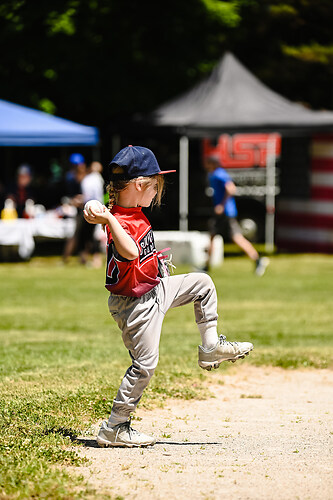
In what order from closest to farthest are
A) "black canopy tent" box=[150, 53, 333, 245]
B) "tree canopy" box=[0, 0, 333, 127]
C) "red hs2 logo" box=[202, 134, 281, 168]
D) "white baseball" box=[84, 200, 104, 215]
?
1. "white baseball" box=[84, 200, 104, 215]
2. "black canopy tent" box=[150, 53, 333, 245]
3. "tree canopy" box=[0, 0, 333, 127]
4. "red hs2 logo" box=[202, 134, 281, 168]

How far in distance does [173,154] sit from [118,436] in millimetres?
23099

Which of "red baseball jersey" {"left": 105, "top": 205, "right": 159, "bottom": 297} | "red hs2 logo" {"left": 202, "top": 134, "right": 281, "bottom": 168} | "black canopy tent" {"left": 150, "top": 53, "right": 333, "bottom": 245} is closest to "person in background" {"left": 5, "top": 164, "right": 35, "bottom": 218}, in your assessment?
"black canopy tent" {"left": 150, "top": 53, "right": 333, "bottom": 245}

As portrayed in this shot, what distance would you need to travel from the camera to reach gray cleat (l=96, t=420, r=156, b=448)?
4.95 metres

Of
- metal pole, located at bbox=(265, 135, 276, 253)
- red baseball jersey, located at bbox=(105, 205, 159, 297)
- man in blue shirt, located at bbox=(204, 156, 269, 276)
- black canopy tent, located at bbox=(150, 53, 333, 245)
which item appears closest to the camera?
red baseball jersey, located at bbox=(105, 205, 159, 297)

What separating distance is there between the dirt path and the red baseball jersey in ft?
2.90

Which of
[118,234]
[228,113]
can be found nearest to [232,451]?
[118,234]

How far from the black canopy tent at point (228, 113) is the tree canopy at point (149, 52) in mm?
2881

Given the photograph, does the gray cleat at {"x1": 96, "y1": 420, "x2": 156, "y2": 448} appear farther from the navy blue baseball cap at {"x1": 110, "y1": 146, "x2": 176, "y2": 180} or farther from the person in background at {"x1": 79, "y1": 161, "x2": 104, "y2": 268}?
the person in background at {"x1": 79, "y1": 161, "x2": 104, "y2": 268}

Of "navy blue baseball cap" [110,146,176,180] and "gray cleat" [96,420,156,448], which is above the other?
"navy blue baseball cap" [110,146,176,180]

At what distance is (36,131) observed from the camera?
17.3m

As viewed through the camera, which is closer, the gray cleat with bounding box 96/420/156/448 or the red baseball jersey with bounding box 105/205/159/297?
the red baseball jersey with bounding box 105/205/159/297

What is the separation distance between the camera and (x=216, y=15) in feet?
76.7

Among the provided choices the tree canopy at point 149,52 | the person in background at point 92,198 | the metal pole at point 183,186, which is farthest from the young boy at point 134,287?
the tree canopy at point 149,52

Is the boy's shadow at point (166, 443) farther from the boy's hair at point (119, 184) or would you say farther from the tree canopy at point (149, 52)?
the tree canopy at point (149, 52)
